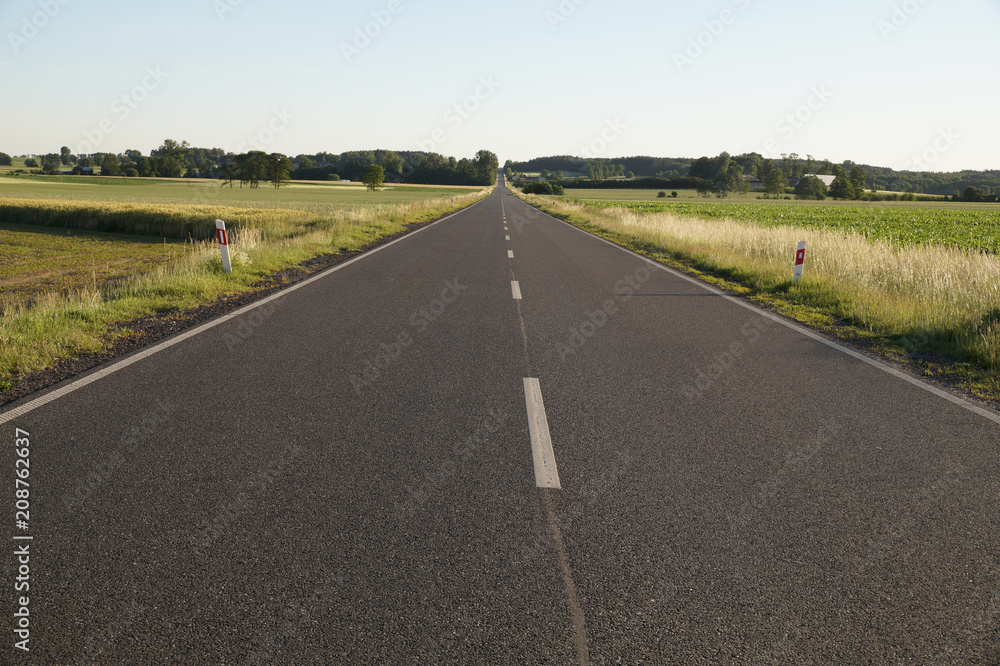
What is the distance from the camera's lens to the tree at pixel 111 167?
137 metres

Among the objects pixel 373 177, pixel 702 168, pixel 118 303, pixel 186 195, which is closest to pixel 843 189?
pixel 702 168

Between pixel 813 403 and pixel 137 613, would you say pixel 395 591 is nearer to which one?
pixel 137 613

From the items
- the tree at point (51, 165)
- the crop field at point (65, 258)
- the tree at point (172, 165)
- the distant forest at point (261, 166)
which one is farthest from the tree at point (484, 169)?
the crop field at point (65, 258)

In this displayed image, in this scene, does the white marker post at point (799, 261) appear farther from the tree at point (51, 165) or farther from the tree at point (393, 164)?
the tree at point (393, 164)

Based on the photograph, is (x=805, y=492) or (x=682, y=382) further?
(x=682, y=382)

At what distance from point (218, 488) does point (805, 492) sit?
11.9ft

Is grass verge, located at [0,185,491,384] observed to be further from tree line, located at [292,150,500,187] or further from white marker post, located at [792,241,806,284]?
tree line, located at [292,150,500,187]

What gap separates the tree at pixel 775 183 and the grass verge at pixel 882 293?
4991 inches

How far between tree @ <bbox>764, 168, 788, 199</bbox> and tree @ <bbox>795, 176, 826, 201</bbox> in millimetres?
4377

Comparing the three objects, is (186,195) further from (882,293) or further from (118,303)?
(882,293)

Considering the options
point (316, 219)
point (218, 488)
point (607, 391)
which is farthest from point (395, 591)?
point (316, 219)

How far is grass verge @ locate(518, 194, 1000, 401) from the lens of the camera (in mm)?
6621

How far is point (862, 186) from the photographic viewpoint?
127 metres

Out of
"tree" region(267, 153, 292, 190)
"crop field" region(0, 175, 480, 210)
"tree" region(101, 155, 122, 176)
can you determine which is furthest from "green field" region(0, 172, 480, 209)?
"tree" region(101, 155, 122, 176)
